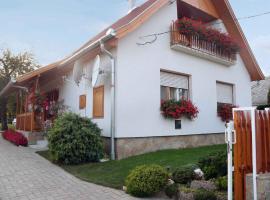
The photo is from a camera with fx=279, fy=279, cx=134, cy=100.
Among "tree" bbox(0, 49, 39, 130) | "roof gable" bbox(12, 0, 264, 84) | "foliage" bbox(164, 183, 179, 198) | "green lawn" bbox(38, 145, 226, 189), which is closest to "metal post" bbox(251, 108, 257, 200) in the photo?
"foliage" bbox(164, 183, 179, 198)

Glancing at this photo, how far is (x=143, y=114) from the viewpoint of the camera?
371 inches

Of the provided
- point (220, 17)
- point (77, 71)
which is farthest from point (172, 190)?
point (220, 17)

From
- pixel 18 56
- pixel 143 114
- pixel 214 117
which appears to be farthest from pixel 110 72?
pixel 18 56

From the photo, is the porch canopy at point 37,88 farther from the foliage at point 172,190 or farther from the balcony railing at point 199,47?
the foliage at point 172,190

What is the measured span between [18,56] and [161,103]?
65.7 feet

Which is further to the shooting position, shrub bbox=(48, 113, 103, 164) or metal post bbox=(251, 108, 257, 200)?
shrub bbox=(48, 113, 103, 164)

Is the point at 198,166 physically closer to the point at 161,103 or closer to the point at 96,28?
the point at 161,103

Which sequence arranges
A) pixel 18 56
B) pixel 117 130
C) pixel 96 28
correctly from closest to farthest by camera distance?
pixel 117 130 < pixel 96 28 < pixel 18 56

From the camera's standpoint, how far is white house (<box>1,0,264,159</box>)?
9016mm

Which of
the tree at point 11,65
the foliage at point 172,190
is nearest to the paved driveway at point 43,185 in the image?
the foliage at point 172,190

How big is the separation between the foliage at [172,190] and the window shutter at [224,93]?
828cm

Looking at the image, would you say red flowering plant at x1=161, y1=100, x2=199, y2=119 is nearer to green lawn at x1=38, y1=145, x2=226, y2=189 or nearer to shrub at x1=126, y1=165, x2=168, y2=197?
green lawn at x1=38, y1=145, x2=226, y2=189

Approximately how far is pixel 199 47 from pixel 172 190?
763cm

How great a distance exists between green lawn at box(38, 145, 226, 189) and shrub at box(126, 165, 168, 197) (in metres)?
0.56
